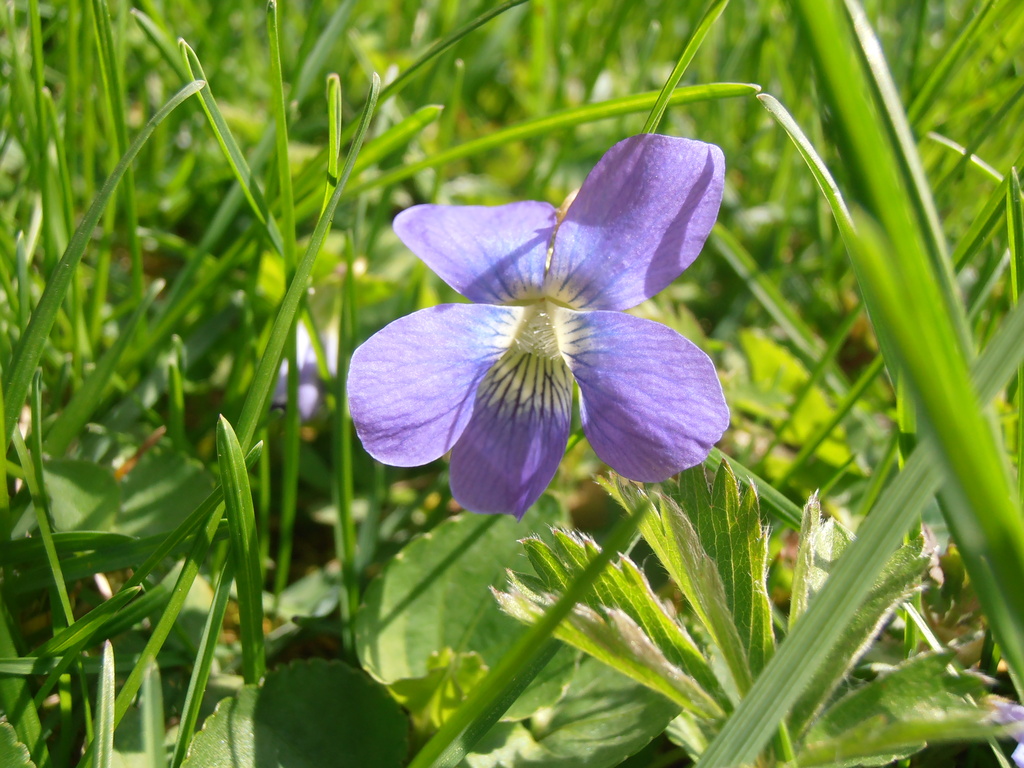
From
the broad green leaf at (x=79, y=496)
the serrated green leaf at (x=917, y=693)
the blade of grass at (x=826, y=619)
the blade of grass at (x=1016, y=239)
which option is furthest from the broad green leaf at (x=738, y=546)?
the broad green leaf at (x=79, y=496)

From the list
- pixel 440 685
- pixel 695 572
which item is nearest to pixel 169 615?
pixel 440 685

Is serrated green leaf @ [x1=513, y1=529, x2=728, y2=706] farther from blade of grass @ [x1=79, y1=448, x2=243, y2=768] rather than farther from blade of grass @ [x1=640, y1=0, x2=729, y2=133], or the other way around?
blade of grass @ [x1=640, y1=0, x2=729, y2=133]

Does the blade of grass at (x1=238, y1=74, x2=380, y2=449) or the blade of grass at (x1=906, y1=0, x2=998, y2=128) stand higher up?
the blade of grass at (x1=906, y1=0, x2=998, y2=128)

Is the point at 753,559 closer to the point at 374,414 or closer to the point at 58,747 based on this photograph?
the point at 374,414

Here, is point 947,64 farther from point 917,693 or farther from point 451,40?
point 917,693

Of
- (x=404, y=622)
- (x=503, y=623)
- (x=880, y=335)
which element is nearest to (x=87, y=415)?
(x=404, y=622)

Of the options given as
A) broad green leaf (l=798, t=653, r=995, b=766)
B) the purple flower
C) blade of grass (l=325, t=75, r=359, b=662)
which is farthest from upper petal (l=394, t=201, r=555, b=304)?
broad green leaf (l=798, t=653, r=995, b=766)

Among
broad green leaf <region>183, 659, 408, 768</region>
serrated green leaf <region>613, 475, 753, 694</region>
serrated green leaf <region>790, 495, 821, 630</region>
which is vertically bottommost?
broad green leaf <region>183, 659, 408, 768</region>
